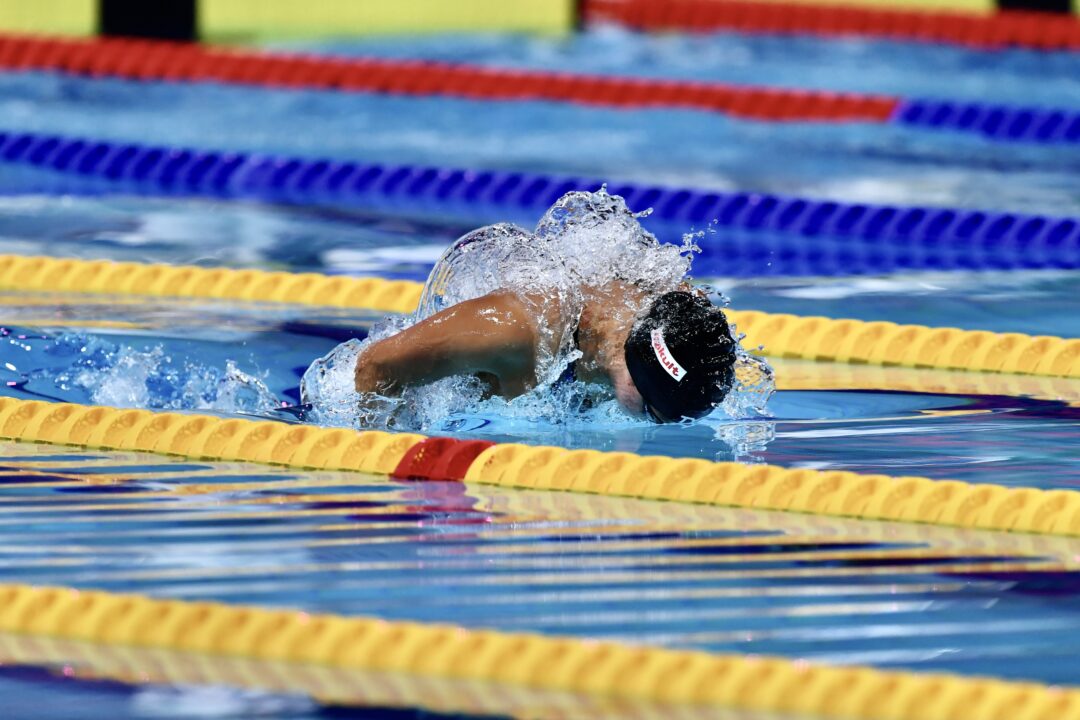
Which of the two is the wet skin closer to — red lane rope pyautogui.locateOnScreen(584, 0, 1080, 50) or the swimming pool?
the swimming pool

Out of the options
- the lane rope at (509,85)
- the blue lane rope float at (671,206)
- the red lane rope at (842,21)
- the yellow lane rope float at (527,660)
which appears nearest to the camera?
the yellow lane rope float at (527,660)

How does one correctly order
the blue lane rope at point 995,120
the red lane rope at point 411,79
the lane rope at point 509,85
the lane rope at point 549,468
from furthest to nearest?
the red lane rope at point 411,79, the lane rope at point 509,85, the blue lane rope at point 995,120, the lane rope at point 549,468

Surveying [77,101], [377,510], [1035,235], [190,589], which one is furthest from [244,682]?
[77,101]

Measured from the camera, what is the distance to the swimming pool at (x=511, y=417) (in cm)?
277

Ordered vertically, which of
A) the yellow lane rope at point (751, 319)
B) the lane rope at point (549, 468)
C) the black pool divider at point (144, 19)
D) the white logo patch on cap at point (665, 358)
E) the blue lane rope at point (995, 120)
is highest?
the white logo patch on cap at point (665, 358)

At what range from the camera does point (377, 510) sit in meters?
3.33

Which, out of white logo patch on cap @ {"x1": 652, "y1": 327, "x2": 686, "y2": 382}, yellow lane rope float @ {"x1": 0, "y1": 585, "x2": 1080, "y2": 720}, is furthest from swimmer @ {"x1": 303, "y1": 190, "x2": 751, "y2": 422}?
yellow lane rope float @ {"x1": 0, "y1": 585, "x2": 1080, "y2": 720}

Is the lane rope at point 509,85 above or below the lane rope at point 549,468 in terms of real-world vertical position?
below

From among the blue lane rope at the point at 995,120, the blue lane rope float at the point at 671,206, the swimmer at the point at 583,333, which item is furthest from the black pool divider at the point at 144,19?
the swimmer at the point at 583,333

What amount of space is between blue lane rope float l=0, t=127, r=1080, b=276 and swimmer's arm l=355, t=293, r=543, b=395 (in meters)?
1.91

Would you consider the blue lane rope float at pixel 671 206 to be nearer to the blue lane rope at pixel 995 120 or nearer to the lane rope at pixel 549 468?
the blue lane rope at pixel 995 120

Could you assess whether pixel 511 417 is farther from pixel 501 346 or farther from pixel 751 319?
pixel 751 319

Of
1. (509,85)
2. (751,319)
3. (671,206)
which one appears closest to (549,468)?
(751,319)

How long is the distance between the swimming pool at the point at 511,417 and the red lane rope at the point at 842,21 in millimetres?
2581
